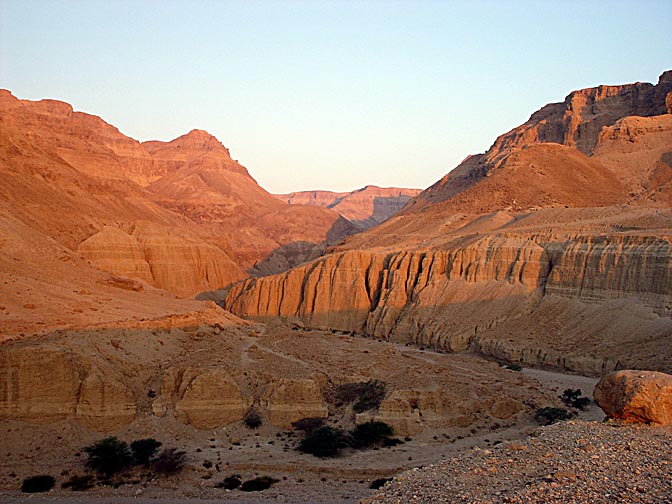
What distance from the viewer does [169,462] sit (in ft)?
70.7

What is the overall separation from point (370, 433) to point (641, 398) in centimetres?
1143

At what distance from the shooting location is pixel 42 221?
202 ft

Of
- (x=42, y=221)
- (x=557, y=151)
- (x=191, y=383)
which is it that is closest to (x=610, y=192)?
(x=557, y=151)

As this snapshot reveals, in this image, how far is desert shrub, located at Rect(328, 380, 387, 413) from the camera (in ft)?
89.5

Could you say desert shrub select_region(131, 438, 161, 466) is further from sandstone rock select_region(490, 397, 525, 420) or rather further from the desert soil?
sandstone rock select_region(490, 397, 525, 420)

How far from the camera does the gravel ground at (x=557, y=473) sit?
10.8 m

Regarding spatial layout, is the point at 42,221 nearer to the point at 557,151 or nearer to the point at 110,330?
the point at 110,330

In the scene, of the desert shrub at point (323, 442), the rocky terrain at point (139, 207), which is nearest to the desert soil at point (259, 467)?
the desert shrub at point (323, 442)

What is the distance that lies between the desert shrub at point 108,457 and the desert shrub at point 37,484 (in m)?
1.30

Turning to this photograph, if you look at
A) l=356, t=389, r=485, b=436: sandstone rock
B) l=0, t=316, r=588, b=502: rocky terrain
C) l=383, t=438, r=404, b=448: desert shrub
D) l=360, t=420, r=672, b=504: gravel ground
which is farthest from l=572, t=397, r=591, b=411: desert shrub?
l=360, t=420, r=672, b=504: gravel ground

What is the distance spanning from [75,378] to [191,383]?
414 centimetres

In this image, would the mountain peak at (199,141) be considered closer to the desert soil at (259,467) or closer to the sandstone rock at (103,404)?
the sandstone rock at (103,404)

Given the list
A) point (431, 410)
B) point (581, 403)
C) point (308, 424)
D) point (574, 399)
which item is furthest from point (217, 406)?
point (574, 399)

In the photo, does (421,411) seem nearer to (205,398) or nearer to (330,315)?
(205,398)
